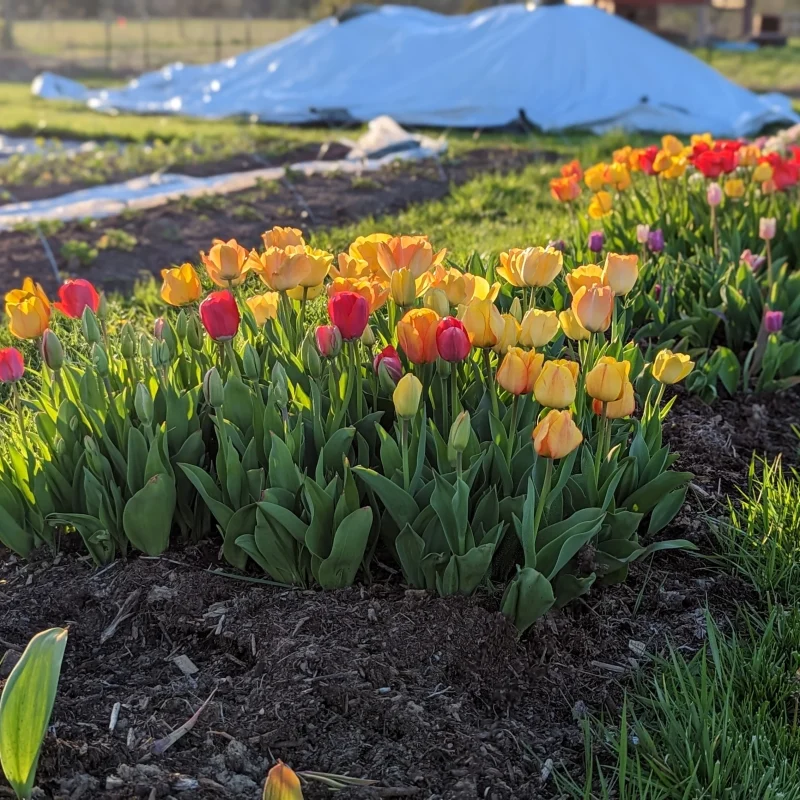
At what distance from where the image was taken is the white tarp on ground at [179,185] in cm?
696

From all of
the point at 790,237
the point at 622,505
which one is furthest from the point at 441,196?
the point at 622,505

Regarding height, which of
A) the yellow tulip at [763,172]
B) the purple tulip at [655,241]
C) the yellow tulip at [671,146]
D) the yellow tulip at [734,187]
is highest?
the yellow tulip at [671,146]

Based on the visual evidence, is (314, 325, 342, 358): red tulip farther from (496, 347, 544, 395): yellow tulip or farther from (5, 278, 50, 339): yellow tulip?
(5, 278, 50, 339): yellow tulip

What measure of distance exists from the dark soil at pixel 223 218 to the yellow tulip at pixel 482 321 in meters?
3.48

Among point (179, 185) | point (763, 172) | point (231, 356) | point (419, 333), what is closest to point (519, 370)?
point (419, 333)

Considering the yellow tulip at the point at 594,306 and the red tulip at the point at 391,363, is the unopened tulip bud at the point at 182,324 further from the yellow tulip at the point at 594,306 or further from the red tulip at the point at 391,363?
the yellow tulip at the point at 594,306

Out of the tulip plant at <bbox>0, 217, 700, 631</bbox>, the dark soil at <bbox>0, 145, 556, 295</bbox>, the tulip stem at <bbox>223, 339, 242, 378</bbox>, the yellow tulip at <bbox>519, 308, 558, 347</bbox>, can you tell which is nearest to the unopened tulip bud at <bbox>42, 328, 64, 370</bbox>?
the tulip plant at <bbox>0, 217, 700, 631</bbox>

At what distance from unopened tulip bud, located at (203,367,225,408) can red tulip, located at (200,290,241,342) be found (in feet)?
0.30

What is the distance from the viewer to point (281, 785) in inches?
54.1

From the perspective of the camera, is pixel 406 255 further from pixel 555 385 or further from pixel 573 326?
pixel 555 385

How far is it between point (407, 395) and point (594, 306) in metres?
0.48

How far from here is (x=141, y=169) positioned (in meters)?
8.95

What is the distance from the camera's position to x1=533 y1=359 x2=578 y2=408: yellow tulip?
5.86ft

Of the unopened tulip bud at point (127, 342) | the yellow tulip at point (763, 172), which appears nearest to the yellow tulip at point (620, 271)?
the unopened tulip bud at point (127, 342)
